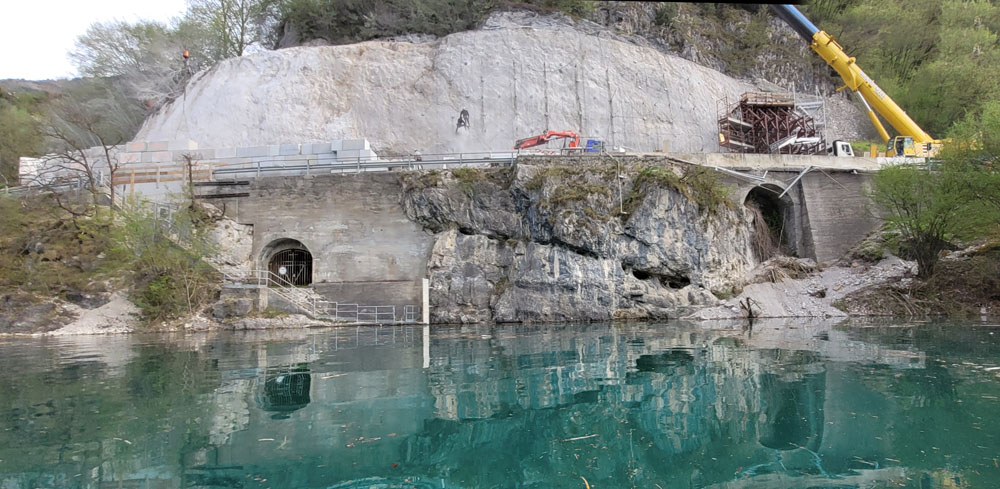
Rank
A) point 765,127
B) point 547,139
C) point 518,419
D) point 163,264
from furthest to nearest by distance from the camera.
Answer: point 765,127, point 547,139, point 163,264, point 518,419

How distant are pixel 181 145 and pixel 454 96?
1491 centimetres

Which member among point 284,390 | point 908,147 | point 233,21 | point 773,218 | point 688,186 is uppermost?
point 233,21

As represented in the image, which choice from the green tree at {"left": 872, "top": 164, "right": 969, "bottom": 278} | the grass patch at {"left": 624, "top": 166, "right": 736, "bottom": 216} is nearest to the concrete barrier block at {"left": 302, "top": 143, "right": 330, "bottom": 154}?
the grass patch at {"left": 624, "top": 166, "right": 736, "bottom": 216}

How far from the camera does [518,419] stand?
6094 mm

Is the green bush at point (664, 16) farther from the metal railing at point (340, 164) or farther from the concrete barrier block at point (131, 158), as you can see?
the concrete barrier block at point (131, 158)

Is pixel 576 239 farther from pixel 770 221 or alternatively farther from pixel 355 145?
pixel 355 145

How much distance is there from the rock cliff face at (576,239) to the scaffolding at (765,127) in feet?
32.3

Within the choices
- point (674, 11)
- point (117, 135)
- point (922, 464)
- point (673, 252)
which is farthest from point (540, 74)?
point (922, 464)

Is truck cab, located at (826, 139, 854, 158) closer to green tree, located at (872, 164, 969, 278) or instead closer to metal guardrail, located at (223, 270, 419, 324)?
green tree, located at (872, 164, 969, 278)

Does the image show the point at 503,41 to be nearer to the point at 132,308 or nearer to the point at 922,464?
the point at 132,308

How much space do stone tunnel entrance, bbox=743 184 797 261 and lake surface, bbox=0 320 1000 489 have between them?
13989 mm

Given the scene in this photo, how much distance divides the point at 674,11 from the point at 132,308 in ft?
118

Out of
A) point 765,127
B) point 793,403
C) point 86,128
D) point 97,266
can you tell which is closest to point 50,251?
point 97,266

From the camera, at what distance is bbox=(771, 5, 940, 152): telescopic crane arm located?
95.4ft
